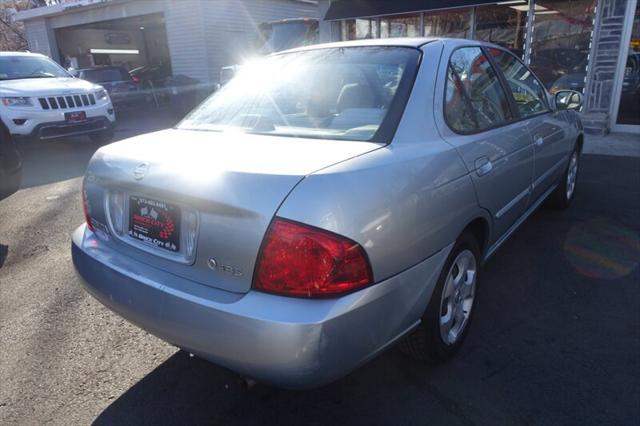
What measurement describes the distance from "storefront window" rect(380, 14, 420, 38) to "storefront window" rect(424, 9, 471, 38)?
0.30m

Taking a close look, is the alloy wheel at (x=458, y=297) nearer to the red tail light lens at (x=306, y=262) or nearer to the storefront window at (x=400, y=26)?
the red tail light lens at (x=306, y=262)

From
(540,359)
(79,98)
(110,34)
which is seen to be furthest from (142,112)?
(110,34)

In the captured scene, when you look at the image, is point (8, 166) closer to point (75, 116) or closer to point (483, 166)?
point (75, 116)

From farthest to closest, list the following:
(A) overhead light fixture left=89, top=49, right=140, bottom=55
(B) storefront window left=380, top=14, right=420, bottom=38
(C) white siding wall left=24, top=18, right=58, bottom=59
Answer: (A) overhead light fixture left=89, top=49, right=140, bottom=55, (C) white siding wall left=24, top=18, right=58, bottom=59, (B) storefront window left=380, top=14, right=420, bottom=38

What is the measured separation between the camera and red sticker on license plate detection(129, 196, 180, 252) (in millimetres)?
1971

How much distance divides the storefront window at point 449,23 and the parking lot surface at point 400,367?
8.15m

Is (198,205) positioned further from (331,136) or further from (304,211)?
(331,136)

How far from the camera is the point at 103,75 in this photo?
13.8 meters

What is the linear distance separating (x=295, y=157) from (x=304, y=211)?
339mm

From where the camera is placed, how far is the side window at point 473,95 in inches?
97.8

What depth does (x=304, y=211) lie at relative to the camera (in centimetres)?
166

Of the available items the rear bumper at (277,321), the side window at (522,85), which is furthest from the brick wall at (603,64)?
the rear bumper at (277,321)

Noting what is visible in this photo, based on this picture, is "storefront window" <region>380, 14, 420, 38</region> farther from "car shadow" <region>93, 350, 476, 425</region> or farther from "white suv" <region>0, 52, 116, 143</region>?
"car shadow" <region>93, 350, 476, 425</region>

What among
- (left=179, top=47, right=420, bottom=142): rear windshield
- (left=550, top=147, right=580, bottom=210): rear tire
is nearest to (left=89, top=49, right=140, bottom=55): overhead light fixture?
(left=550, top=147, right=580, bottom=210): rear tire
